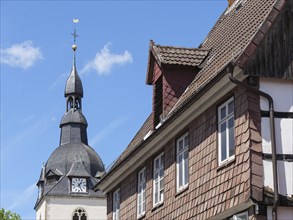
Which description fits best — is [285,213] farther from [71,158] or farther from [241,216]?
[71,158]

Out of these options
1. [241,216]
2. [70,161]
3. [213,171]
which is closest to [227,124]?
[213,171]

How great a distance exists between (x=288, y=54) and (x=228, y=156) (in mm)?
2580

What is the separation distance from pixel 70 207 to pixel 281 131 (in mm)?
69040

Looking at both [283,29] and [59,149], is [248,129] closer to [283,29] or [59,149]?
[283,29]

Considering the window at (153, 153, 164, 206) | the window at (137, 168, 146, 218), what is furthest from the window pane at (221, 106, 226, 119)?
the window at (137, 168, 146, 218)

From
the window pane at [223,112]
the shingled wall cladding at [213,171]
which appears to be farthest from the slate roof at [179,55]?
the window pane at [223,112]

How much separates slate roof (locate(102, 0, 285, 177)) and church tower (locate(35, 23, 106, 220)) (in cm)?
6065

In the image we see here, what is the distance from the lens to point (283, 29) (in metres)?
18.3

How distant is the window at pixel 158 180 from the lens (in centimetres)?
2327

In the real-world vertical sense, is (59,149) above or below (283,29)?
above

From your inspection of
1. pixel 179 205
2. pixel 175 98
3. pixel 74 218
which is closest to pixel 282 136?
pixel 179 205

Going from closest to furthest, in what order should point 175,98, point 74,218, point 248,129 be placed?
1. point 248,129
2. point 175,98
3. point 74,218

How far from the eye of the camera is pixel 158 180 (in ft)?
77.6

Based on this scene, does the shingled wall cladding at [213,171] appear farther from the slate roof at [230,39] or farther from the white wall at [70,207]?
the white wall at [70,207]
